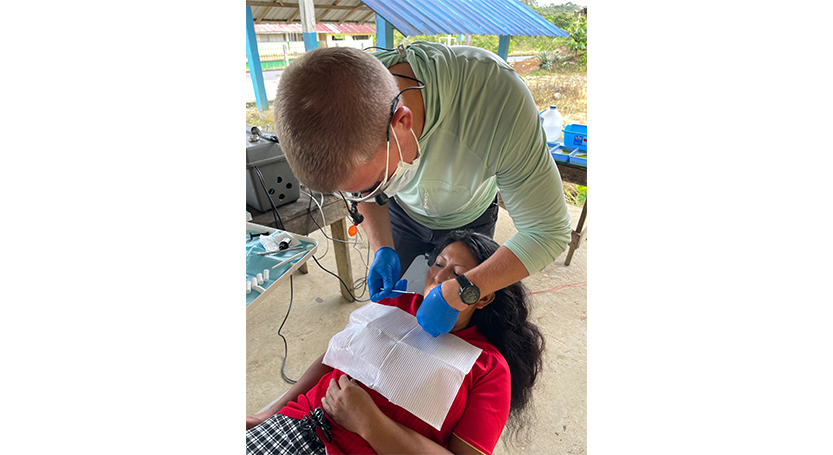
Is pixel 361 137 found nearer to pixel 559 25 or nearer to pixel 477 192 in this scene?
pixel 477 192

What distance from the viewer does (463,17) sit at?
312cm

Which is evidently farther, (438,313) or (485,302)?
(485,302)

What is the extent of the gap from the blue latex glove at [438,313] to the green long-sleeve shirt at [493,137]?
0.28 metres

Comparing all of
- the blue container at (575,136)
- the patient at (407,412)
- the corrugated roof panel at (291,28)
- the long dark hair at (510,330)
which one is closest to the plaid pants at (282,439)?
the patient at (407,412)

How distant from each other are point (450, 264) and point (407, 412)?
0.51m

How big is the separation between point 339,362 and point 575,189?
3909mm

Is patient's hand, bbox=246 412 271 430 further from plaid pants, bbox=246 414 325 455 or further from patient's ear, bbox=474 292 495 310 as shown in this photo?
patient's ear, bbox=474 292 495 310

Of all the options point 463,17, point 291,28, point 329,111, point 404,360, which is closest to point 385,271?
point 404,360

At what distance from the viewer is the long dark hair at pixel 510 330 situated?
1449 mm

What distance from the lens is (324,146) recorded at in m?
0.80

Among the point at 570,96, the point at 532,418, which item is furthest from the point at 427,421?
the point at 570,96

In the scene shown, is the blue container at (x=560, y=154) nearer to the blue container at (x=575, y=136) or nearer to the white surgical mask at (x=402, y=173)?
the blue container at (x=575, y=136)

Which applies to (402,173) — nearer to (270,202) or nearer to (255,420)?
(255,420)

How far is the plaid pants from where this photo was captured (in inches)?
41.7
